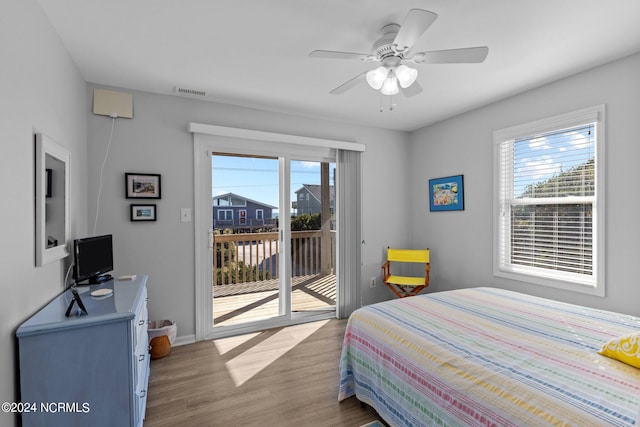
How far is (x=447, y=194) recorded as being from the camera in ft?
13.0

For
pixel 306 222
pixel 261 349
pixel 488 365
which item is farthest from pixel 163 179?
pixel 488 365

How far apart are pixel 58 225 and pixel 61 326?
86 centimetres

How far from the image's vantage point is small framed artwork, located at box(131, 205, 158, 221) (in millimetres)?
2949

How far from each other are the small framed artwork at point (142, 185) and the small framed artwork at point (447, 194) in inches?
128

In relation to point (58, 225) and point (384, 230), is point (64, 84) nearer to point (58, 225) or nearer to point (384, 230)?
point (58, 225)

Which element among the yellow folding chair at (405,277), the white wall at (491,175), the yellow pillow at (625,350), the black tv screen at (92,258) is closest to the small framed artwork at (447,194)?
the white wall at (491,175)

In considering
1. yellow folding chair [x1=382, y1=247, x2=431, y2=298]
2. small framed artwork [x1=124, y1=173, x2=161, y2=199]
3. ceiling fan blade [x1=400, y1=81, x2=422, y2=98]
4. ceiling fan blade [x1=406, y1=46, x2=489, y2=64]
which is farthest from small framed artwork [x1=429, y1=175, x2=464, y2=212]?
small framed artwork [x1=124, y1=173, x2=161, y2=199]

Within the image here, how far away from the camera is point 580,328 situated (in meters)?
1.83

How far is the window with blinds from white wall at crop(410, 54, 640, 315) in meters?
0.09

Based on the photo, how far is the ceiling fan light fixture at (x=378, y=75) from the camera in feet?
6.77

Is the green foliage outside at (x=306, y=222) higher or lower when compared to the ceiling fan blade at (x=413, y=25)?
lower

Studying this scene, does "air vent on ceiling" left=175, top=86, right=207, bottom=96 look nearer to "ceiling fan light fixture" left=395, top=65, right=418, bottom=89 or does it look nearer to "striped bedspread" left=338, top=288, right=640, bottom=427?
"ceiling fan light fixture" left=395, top=65, right=418, bottom=89

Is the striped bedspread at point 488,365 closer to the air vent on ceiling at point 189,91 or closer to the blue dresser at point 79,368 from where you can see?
the blue dresser at point 79,368

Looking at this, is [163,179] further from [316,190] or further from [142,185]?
[316,190]
